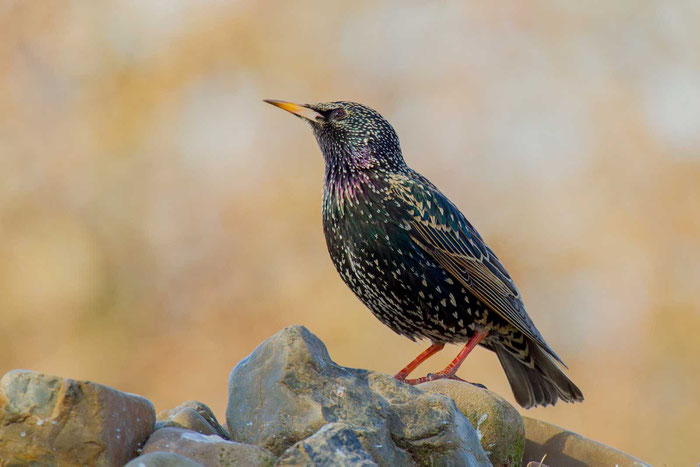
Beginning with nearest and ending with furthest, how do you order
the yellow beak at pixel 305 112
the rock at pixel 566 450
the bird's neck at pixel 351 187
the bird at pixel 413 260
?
the rock at pixel 566 450
the bird at pixel 413 260
the bird's neck at pixel 351 187
the yellow beak at pixel 305 112

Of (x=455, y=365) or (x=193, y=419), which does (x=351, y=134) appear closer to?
(x=455, y=365)

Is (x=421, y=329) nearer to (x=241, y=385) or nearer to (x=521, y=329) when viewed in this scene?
(x=521, y=329)

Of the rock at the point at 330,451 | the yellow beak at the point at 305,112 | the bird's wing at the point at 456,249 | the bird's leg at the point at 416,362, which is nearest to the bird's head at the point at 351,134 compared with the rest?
the yellow beak at the point at 305,112

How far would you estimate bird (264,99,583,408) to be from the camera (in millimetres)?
4473

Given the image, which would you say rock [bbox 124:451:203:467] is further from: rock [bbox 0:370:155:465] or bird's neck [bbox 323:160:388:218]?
bird's neck [bbox 323:160:388:218]

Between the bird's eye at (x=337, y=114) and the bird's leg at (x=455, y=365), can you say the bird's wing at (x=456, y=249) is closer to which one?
the bird's leg at (x=455, y=365)

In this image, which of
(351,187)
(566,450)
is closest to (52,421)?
(351,187)

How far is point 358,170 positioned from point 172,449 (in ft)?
7.54

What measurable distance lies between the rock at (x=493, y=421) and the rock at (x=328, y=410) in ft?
1.90

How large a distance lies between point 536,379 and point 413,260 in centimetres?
113

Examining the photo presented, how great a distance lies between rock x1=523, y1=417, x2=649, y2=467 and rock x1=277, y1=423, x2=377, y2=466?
1.80m

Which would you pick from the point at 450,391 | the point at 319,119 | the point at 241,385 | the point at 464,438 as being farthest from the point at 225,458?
the point at 319,119

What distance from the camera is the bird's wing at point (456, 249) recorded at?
4.60 m

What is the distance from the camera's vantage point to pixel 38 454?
2.74 metres
